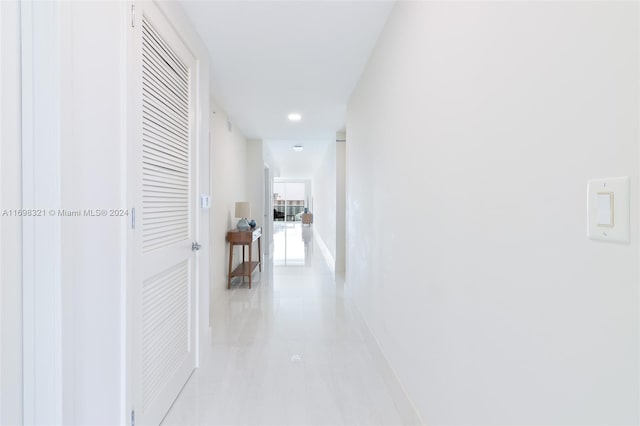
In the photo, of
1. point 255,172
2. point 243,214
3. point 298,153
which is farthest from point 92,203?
point 298,153

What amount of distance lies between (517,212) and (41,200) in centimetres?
156

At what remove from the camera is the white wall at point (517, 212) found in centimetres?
A: 65

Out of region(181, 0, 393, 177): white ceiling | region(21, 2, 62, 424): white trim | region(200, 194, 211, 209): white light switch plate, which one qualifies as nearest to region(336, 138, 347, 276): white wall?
region(181, 0, 393, 177): white ceiling

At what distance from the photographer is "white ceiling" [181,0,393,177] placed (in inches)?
81.8

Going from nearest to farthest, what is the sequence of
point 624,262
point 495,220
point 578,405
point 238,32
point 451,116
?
point 624,262 < point 578,405 < point 495,220 < point 451,116 < point 238,32

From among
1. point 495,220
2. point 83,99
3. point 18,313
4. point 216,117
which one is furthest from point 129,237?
point 216,117

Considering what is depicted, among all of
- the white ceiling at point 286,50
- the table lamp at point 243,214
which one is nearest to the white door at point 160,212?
the white ceiling at point 286,50

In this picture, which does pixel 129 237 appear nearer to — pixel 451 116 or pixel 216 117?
pixel 451 116

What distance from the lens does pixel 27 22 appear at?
44.0 inches

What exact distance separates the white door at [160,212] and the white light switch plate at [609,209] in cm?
166

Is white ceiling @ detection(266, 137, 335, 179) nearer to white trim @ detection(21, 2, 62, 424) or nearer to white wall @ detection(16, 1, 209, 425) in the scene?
white wall @ detection(16, 1, 209, 425)

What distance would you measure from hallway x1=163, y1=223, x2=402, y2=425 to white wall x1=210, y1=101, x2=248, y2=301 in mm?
553

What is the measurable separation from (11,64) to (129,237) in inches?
29.2

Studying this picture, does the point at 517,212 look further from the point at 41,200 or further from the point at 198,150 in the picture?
the point at 198,150
